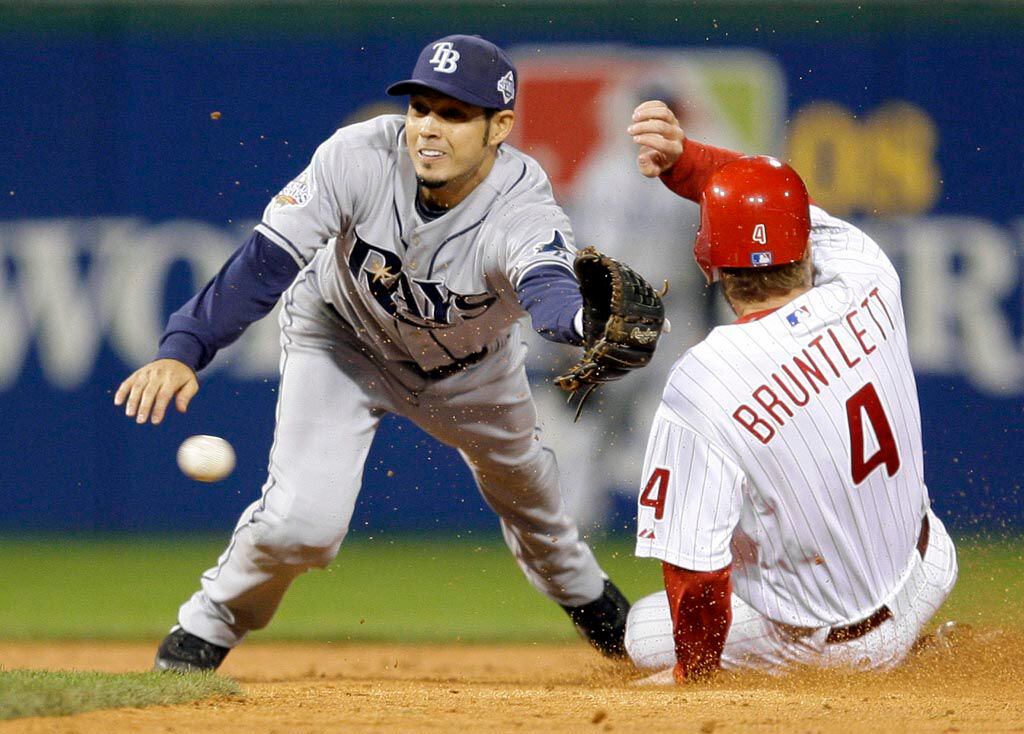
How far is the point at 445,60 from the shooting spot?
359 centimetres

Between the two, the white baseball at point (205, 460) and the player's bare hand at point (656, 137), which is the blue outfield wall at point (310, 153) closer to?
the player's bare hand at point (656, 137)

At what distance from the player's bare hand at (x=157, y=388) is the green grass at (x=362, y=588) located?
2.34m

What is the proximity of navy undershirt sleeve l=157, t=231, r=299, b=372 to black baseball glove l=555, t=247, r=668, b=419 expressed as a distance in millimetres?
874

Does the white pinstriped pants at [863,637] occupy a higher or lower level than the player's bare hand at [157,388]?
lower

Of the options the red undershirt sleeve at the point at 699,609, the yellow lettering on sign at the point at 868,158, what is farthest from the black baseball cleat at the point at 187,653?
the yellow lettering on sign at the point at 868,158

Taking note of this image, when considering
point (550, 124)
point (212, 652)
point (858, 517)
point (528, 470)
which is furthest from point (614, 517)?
point (858, 517)

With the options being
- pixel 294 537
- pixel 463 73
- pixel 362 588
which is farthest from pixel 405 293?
pixel 362 588

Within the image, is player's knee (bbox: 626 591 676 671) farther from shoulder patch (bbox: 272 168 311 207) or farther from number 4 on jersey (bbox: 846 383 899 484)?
shoulder patch (bbox: 272 168 311 207)

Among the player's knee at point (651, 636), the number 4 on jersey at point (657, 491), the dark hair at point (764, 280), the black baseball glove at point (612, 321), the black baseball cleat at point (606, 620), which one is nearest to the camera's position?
the black baseball glove at point (612, 321)

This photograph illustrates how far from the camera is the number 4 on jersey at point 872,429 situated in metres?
3.14

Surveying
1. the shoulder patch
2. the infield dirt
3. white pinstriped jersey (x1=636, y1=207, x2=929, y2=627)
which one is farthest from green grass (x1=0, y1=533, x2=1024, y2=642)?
the shoulder patch

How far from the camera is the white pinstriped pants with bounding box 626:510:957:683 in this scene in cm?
333

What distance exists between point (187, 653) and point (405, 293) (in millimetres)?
1196

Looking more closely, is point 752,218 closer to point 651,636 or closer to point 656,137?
point 656,137
